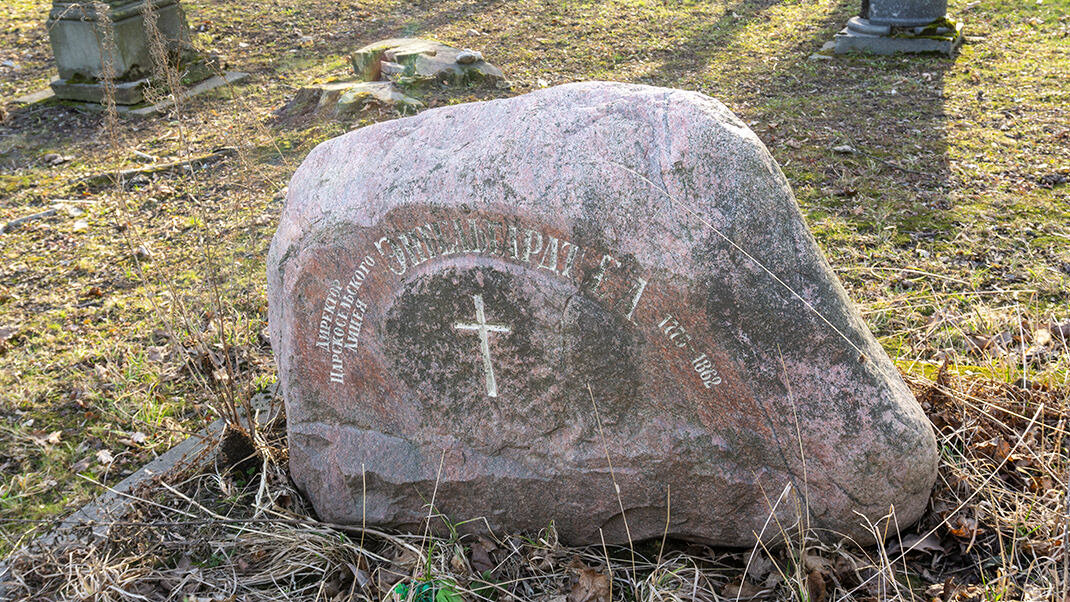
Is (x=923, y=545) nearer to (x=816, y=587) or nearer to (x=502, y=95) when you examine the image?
(x=816, y=587)

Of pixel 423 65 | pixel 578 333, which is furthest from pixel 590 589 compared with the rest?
pixel 423 65

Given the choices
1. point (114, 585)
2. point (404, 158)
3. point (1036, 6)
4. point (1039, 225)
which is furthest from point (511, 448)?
point (1036, 6)

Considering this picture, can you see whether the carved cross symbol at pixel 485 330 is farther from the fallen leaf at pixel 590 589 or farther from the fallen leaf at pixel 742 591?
the fallen leaf at pixel 742 591

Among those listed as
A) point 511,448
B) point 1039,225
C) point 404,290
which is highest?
point 404,290

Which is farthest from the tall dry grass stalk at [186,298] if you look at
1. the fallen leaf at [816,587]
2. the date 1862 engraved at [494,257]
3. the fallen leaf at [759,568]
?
the fallen leaf at [816,587]

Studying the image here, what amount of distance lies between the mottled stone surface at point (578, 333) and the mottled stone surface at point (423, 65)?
15.1ft

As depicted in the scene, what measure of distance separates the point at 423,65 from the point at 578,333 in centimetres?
527

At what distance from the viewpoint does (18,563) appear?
2.89 m

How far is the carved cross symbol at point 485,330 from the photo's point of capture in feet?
8.76

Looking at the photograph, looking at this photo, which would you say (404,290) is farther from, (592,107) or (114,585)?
(114,585)

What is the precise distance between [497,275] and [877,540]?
1.40 metres

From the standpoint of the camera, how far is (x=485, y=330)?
2.69 meters

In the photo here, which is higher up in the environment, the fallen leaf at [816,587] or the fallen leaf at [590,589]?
the fallen leaf at [816,587]

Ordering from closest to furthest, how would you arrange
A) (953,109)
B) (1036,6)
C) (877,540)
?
(877,540) < (953,109) < (1036,6)
